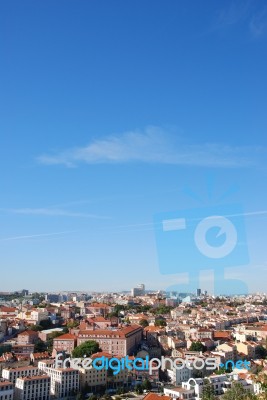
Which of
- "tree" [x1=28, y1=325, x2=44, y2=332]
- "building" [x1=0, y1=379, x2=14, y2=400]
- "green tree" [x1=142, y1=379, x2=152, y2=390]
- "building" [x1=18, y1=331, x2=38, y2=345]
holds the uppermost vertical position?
"tree" [x1=28, y1=325, x2=44, y2=332]

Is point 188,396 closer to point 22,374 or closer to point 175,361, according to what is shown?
point 175,361

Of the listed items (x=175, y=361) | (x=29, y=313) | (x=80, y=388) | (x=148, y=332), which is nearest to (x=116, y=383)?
(x=80, y=388)

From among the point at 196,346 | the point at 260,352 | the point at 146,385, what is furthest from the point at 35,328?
the point at 260,352

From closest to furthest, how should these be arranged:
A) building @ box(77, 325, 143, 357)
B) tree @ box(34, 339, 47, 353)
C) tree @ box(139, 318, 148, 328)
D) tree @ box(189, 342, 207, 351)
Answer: building @ box(77, 325, 143, 357), tree @ box(189, 342, 207, 351), tree @ box(34, 339, 47, 353), tree @ box(139, 318, 148, 328)

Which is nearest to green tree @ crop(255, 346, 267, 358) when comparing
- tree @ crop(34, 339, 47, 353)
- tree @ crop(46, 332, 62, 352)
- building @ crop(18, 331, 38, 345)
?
tree @ crop(46, 332, 62, 352)

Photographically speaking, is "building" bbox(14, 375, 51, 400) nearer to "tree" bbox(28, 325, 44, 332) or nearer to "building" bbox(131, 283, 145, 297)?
"tree" bbox(28, 325, 44, 332)

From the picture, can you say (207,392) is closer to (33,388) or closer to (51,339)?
(33,388)
